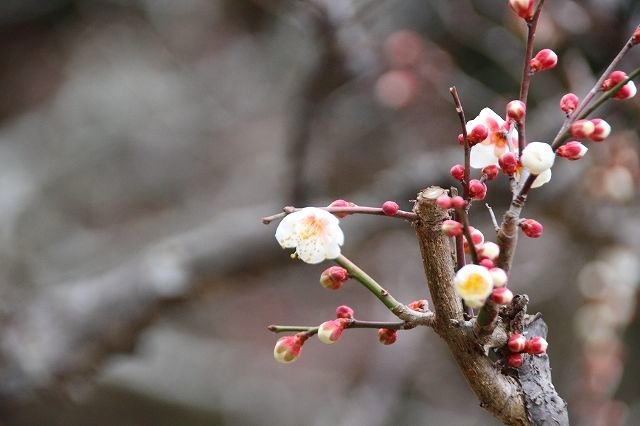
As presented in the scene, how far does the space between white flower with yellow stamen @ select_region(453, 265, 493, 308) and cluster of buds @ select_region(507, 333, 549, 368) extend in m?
0.12

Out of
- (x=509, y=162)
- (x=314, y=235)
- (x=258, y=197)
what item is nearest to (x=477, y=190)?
(x=509, y=162)

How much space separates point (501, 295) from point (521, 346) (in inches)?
4.1

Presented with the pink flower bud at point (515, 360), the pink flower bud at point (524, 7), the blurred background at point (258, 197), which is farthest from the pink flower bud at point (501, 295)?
the blurred background at point (258, 197)

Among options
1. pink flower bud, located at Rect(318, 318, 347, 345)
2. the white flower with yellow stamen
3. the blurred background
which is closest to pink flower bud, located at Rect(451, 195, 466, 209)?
the white flower with yellow stamen

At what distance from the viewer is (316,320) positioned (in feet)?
12.5

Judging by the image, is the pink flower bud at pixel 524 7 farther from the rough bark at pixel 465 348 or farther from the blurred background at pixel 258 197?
the blurred background at pixel 258 197

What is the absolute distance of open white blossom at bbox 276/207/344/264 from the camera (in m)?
0.60

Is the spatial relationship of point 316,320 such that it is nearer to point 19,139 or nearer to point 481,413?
point 481,413

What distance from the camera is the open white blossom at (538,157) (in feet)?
1.75

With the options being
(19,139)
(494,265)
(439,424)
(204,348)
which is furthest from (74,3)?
(494,265)

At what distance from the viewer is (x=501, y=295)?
0.54 meters

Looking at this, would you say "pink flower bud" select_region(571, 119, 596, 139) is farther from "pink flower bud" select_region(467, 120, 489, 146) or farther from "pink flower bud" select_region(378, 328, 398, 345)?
"pink flower bud" select_region(378, 328, 398, 345)

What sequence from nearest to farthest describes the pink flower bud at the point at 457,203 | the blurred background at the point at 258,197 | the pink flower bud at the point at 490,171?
the pink flower bud at the point at 457,203, the pink flower bud at the point at 490,171, the blurred background at the point at 258,197

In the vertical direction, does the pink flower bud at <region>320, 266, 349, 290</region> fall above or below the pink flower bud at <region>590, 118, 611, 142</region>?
below
